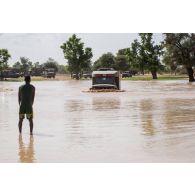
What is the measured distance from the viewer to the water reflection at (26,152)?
871 centimetres

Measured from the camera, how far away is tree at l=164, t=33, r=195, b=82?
53.6m

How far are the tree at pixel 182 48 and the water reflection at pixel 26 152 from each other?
146 ft

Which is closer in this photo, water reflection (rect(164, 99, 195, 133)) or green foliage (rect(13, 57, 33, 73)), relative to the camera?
water reflection (rect(164, 99, 195, 133))

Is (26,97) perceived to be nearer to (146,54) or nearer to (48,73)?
(146,54)

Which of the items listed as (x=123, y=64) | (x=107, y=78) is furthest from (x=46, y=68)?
(x=107, y=78)

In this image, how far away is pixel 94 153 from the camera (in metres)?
9.23

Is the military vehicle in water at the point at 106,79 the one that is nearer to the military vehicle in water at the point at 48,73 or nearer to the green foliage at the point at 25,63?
the green foliage at the point at 25,63

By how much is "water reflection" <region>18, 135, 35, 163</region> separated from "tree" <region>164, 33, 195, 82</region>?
44572mm

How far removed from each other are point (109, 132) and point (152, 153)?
9.74 feet

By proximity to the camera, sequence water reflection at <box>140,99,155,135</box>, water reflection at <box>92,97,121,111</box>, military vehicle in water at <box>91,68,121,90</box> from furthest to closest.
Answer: military vehicle in water at <box>91,68,121,90</box>, water reflection at <box>92,97,121,111</box>, water reflection at <box>140,99,155,135</box>

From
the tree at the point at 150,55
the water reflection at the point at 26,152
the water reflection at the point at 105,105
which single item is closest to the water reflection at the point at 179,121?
the water reflection at the point at 105,105

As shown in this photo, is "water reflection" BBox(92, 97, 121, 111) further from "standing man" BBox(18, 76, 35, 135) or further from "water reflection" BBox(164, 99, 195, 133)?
"standing man" BBox(18, 76, 35, 135)

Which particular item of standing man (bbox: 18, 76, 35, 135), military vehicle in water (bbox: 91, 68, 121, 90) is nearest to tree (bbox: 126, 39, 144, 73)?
military vehicle in water (bbox: 91, 68, 121, 90)
